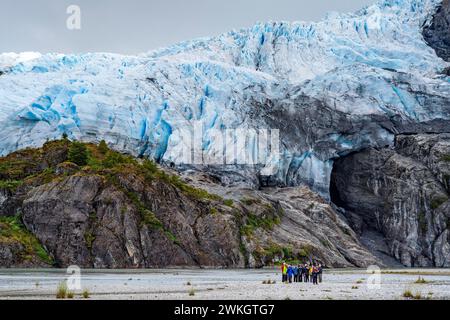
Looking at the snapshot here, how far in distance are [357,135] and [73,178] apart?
69.9 m

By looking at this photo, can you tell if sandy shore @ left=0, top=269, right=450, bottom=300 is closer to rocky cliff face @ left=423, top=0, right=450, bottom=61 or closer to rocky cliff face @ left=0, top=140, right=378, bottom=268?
rocky cliff face @ left=0, top=140, right=378, bottom=268

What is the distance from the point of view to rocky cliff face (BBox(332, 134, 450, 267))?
12938cm

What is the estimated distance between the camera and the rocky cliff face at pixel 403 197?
12938cm

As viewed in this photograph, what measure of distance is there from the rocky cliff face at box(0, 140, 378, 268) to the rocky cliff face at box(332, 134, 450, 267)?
21.0 meters

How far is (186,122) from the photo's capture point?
128000 millimetres

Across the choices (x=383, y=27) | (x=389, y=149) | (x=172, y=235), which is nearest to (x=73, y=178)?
(x=172, y=235)

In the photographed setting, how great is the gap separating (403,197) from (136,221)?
2692 inches

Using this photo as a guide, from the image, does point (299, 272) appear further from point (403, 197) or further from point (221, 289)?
point (403, 197)

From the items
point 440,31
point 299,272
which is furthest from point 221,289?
point 440,31

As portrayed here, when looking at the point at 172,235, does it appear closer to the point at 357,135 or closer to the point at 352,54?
the point at 357,135

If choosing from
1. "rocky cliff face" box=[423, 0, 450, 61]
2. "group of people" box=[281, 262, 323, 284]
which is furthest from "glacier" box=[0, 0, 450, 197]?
"group of people" box=[281, 262, 323, 284]

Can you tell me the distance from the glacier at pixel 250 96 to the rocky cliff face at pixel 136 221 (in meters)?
17.8

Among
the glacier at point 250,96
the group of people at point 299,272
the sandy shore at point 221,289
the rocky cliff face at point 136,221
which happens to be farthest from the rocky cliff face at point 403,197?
the sandy shore at point 221,289

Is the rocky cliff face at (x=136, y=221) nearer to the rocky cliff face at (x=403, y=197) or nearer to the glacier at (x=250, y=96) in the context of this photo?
the glacier at (x=250, y=96)
